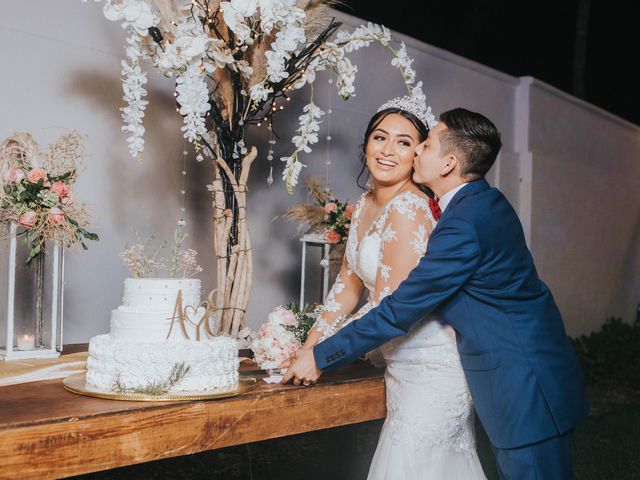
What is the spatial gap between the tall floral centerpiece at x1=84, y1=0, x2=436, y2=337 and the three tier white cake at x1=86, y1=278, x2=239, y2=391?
0.70m

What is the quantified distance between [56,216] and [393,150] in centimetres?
130

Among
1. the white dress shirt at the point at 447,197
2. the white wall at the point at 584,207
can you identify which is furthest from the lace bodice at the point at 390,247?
the white wall at the point at 584,207

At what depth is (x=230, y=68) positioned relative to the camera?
303 cm

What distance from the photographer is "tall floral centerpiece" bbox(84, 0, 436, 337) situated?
2.73 meters

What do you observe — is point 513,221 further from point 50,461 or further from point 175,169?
point 175,169

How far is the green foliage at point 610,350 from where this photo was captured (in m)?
7.46

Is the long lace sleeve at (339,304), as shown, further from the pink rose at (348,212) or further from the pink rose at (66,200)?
the pink rose at (66,200)

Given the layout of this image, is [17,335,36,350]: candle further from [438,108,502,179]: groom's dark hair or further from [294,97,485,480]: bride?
[438,108,502,179]: groom's dark hair

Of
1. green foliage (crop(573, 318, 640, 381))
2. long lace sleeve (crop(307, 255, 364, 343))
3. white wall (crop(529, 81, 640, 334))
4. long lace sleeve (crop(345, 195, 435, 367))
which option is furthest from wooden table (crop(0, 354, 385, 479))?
green foliage (crop(573, 318, 640, 381))

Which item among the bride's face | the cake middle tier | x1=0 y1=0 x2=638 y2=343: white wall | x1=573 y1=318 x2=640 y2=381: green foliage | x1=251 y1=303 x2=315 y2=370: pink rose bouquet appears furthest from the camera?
x1=573 y1=318 x2=640 y2=381: green foliage

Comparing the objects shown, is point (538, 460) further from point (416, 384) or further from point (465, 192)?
point (465, 192)

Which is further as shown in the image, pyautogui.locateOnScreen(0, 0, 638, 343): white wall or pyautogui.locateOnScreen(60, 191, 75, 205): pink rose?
pyautogui.locateOnScreen(0, 0, 638, 343): white wall

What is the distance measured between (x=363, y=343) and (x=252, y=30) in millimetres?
1284

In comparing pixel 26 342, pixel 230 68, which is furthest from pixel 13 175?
pixel 230 68
